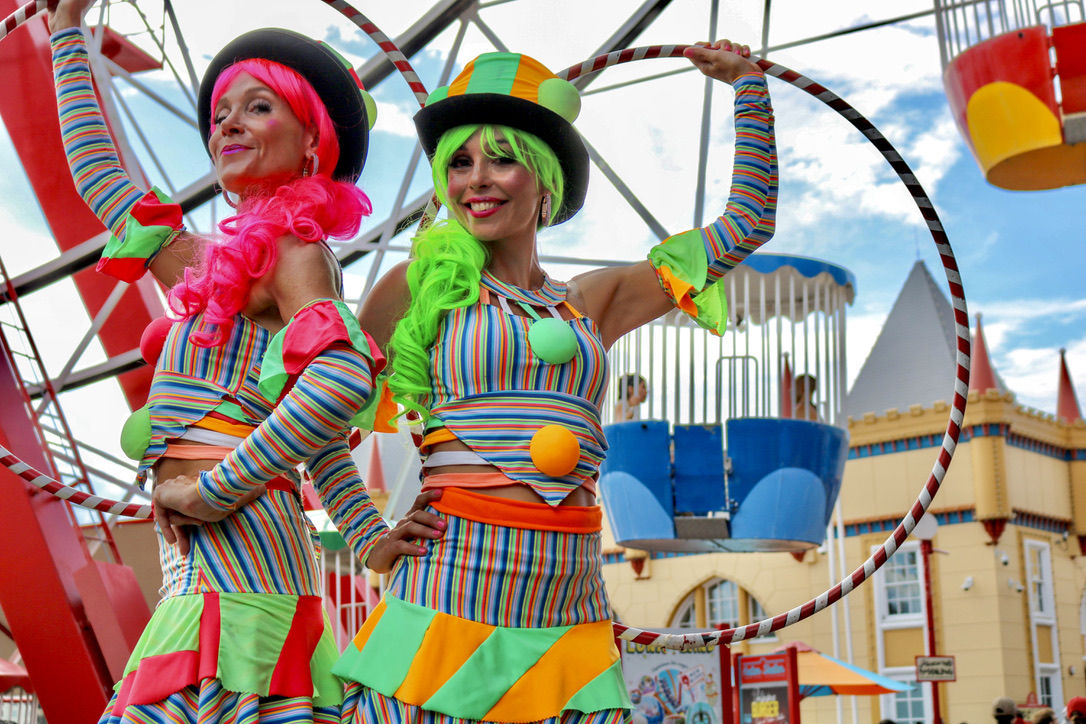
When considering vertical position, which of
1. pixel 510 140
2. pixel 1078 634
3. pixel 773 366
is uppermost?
pixel 773 366

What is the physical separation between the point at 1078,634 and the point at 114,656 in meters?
17.4

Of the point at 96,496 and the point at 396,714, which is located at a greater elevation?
the point at 96,496

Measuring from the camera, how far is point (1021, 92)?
7.05 metres

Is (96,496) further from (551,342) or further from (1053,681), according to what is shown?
(1053,681)

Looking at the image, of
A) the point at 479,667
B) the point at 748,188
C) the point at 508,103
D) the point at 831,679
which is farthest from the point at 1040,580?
the point at 479,667

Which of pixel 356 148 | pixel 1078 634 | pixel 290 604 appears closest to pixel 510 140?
pixel 356 148

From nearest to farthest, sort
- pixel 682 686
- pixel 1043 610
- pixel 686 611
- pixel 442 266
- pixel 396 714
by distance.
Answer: pixel 396 714
pixel 442 266
pixel 682 686
pixel 1043 610
pixel 686 611

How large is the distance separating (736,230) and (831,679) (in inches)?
490

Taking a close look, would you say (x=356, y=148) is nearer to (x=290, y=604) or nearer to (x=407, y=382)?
(x=407, y=382)

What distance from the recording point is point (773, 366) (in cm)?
1148

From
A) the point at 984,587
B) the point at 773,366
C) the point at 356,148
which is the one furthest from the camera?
the point at 984,587

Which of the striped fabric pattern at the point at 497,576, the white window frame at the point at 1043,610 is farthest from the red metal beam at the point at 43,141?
the white window frame at the point at 1043,610

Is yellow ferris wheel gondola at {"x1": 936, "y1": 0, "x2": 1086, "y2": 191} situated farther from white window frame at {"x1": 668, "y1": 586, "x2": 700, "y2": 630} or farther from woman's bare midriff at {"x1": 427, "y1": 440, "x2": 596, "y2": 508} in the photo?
white window frame at {"x1": 668, "y1": 586, "x2": 700, "y2": 630}

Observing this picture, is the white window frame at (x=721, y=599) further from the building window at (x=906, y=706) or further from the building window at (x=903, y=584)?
the building window at (x=906, y=706)
